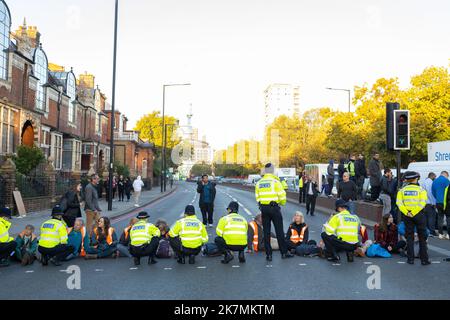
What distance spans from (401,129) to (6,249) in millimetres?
10243

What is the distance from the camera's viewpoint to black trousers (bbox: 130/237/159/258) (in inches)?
349

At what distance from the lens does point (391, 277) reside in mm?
7707

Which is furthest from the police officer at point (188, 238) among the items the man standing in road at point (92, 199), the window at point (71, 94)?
the window at point (71, 94)

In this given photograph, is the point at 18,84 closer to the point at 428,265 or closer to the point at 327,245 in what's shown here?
the point at 327,245

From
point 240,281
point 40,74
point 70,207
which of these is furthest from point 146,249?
point 40,74

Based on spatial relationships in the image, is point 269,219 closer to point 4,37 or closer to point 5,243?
point 5,243

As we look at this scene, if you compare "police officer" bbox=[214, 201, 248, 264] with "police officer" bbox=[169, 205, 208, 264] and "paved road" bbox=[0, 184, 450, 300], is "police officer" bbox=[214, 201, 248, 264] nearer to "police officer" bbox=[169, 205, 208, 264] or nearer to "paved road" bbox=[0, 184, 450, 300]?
"paved road" bbox=[0, 184, 450, 300]

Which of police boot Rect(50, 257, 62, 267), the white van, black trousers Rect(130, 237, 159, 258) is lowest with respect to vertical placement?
police boot Rect(50, 257, 62, 267)

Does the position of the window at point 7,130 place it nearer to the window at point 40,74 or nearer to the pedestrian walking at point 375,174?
the window at point 40,74

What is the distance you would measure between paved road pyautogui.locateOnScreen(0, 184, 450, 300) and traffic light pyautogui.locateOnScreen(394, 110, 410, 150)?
12.8 ft

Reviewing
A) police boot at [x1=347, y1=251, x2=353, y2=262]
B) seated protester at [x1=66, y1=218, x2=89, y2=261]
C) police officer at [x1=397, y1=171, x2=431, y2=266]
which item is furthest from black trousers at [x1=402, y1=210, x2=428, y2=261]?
seated protester at [x1=66, y1=218, x2=89, y2=261]

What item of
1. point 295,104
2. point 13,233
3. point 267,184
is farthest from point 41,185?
point 295,104

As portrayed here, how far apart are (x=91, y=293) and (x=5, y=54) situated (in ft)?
73.0

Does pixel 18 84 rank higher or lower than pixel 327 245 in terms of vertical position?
higher
